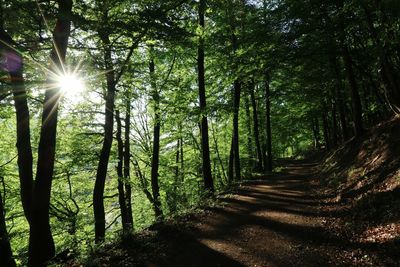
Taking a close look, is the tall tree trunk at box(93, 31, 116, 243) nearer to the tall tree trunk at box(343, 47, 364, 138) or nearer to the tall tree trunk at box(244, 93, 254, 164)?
the tall tree trunk at box(343, 47, 364, 138)

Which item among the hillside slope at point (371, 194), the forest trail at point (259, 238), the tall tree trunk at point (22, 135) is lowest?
the forest trail at point (259, 238)

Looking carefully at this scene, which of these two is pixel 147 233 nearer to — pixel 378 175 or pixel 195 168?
pixel 378 175

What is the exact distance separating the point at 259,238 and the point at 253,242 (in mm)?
332

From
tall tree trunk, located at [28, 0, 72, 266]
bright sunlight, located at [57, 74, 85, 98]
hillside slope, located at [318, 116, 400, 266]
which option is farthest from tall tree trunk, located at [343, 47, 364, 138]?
tall tree trunk, located at [28, 0, 72, 266]

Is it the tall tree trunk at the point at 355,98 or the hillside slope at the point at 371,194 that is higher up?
the tall tree trunk at the point at 355,98

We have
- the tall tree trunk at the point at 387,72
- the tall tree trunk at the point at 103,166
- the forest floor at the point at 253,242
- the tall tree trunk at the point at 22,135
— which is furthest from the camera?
the tall tree trunk at the point at 103,166

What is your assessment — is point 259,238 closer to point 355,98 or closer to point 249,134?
point 355,98

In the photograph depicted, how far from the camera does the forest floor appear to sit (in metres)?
7.20

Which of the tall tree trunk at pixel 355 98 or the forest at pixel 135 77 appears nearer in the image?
the forest at pixel 135 77

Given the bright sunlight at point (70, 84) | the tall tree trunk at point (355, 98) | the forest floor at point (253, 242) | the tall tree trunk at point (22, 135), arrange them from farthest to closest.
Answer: the tall tree trunk at point (355, 98) → the tall tree trunk at point (22, 135) → the bright sunlight at point (70, 84) → the forest floor at point (253, 242)

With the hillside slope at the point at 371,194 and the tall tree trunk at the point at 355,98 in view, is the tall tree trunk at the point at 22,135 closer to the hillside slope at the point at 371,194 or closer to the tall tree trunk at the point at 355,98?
the hillside slope at the point at 371,194

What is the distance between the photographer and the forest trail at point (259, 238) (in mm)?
7492

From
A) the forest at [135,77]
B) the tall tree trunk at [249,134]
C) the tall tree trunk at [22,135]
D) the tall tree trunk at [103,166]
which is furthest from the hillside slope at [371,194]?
the tall tree trunk at [249,134]

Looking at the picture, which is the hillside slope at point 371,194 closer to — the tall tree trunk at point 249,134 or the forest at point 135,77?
the forest at point 135,77
